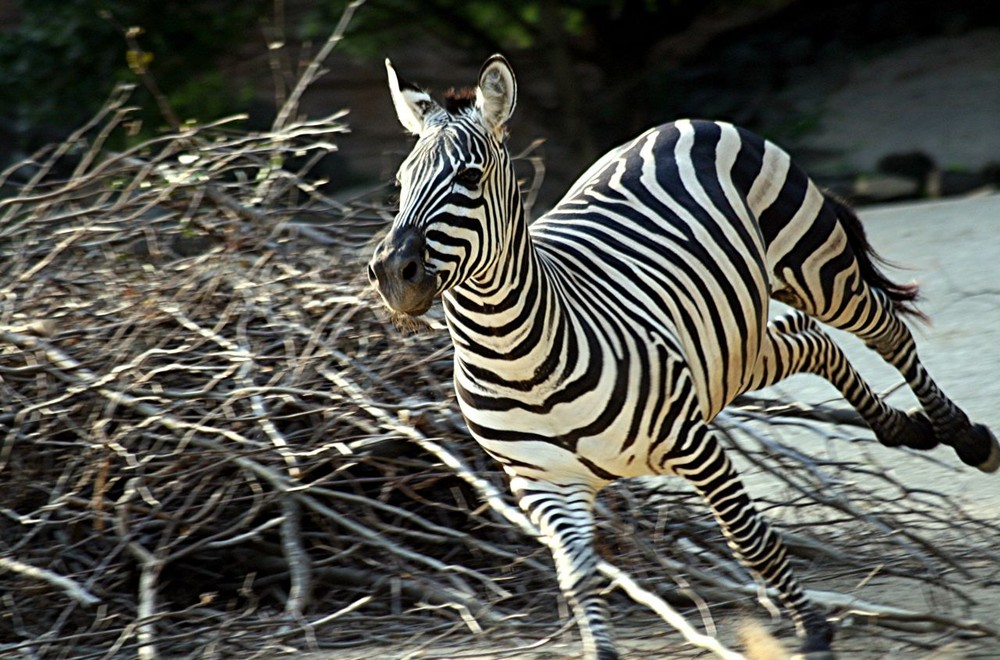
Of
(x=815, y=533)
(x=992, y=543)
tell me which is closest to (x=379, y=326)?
(x=815, y=533)

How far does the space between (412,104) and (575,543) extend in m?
1.17

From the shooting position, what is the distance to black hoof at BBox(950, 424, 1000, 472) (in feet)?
14.8

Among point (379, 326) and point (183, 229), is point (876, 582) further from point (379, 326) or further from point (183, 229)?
point (183, 229)

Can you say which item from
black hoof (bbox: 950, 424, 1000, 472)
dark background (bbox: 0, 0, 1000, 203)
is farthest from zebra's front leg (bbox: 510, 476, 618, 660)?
dark background (bbox: 0, 0, 1000, 203)

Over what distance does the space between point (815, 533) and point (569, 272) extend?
1802 mm

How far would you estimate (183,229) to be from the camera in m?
4.98

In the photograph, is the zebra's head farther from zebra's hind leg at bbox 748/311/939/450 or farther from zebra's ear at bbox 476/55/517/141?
zebra's hind leg at bbox 748/311/939/450

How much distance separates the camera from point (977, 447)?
454 centimetres

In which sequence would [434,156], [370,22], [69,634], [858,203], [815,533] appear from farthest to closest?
[370,22], [858,203], [815,533], [69,634], [434,156]

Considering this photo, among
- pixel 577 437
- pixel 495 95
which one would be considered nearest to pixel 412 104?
pixel 495 95

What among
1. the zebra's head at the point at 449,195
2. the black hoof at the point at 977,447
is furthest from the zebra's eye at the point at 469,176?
the black hoof at the point at 977,447

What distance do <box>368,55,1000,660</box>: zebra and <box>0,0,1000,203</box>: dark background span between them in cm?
807

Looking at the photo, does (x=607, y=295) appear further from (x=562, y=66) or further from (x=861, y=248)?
(x=562, y=66)

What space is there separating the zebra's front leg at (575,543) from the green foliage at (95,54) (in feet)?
30.4
